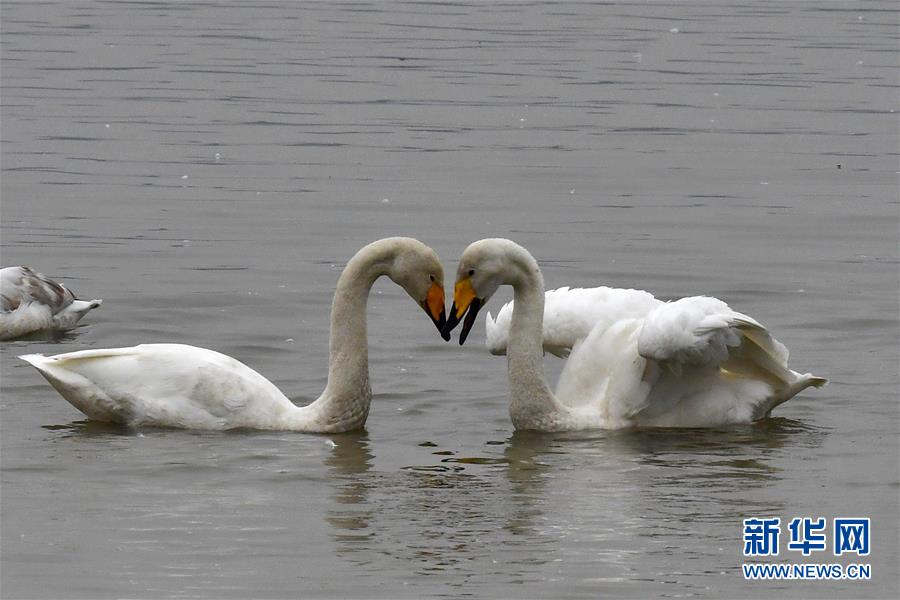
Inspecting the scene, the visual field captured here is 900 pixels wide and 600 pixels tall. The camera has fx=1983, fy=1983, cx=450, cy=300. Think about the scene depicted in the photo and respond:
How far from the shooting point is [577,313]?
39.3 ft

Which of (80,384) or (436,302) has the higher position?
(436,302)

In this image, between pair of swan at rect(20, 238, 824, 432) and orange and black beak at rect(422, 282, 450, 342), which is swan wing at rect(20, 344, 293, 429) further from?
orange and black beak at rect(422, 282, 450, 342)

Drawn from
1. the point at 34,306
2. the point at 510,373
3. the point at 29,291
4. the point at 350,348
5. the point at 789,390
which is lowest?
the point at 789,390

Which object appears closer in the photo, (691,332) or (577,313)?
(691,332)

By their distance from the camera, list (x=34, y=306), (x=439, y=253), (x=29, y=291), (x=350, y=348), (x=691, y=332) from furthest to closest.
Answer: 1. (x=439, y=253)
2. (x=29, y=291)
3. (x=34, y=306)
4. (x=350, y=348)
5. (x=691, y=332)

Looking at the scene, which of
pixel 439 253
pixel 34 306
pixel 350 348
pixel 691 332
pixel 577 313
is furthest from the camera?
pixel 439 253

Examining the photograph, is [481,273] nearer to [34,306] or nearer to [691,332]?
[691,332]

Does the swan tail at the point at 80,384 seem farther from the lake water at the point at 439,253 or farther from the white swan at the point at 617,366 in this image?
the white swan at the point at 617,366

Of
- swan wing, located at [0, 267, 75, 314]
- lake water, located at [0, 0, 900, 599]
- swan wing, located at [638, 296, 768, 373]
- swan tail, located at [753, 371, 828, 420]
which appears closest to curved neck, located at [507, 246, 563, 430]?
lake water, located at [0, 0, 900, 599]

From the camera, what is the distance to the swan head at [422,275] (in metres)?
11.2

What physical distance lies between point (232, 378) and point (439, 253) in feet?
18.3

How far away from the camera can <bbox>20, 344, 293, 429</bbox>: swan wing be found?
11.2m

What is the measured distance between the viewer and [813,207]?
1902cm

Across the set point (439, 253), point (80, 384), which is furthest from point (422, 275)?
point (439, 253)
